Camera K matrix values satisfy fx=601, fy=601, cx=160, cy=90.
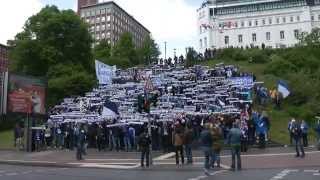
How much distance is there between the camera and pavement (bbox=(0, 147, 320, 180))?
20438mm

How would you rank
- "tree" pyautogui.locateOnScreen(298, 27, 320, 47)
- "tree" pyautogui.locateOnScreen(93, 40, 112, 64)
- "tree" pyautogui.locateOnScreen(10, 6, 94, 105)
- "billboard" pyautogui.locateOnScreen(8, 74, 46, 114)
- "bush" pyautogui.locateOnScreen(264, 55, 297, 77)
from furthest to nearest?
"tree" pyautogui.locateOnScreen(93, 40, 112, 64)
"tree" pyautogui.locateOnScreen(298, 27, 320, 47)
"tree" pyautogui.locateOnScreen(10, 6, 94, 105)
"bush" pyautogui.locateOnScreen(264, 55, 297, 77)
"billboard" pyautogui.locateOnScreen(8, 74, 46, 114)

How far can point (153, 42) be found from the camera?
11306cm

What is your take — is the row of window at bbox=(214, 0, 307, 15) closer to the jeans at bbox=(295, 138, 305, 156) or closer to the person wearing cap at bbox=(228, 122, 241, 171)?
the jeans at bbox=(295, 138, 305, 156)

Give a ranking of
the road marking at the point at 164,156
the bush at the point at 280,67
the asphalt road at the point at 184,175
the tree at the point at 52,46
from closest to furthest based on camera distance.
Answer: the asphalt road at the point at 184,175 → the road marking at the point at 164,156 → the bush at the point at 280,67 → the tree at the point at 52,46

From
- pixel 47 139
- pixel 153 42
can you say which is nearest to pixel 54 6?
pixel 153 42

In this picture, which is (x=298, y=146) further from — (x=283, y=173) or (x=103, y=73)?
(x=103, y=73)

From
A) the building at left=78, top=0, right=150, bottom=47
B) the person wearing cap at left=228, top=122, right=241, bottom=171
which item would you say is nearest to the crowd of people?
the person wearing cap at left=228, top=122, right=241, bottom=171

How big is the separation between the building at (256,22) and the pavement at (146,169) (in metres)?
117

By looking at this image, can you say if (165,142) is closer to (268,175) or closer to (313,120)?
(268,175)

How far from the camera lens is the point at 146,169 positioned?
24250 mm

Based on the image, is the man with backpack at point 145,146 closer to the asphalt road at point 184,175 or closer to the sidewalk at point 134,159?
the sidewalk at point 134,159

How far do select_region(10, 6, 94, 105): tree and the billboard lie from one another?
27506mm

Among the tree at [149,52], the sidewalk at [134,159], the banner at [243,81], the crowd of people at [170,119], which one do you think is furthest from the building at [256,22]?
the sidewalk at [134,159]

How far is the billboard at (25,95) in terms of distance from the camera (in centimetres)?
3578
